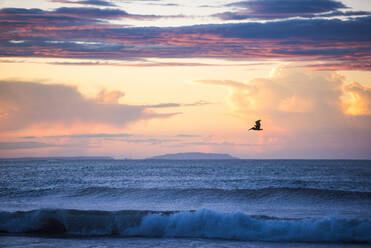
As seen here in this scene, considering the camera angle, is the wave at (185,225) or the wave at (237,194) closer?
the wave at (185,225)

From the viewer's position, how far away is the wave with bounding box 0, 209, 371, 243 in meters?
16.6

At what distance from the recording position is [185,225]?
58.8 ft

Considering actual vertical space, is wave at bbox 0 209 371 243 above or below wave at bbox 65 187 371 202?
below

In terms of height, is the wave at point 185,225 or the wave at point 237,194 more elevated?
the wave at point 237,194

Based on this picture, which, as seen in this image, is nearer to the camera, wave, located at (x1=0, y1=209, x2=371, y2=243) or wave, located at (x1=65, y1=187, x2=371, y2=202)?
wave, located at (x1=0, y1=209, x2=371, y2=243)

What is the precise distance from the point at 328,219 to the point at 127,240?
25.9ft

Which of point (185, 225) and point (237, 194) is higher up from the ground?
point (237, 194)

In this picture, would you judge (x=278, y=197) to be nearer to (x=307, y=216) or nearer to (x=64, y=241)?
(x=307, y=216)

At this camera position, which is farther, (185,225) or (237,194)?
(237,194)

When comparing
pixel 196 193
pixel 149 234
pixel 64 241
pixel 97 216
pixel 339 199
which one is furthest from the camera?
pixel 196 193

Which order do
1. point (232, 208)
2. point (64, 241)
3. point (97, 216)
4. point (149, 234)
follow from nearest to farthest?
point (64, 241), point (149, 234), point (97, 216), point (232, 208)

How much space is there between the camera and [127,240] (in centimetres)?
1653

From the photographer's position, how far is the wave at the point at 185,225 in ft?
54.4

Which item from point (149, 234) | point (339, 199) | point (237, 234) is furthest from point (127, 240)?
point (339, 199)
